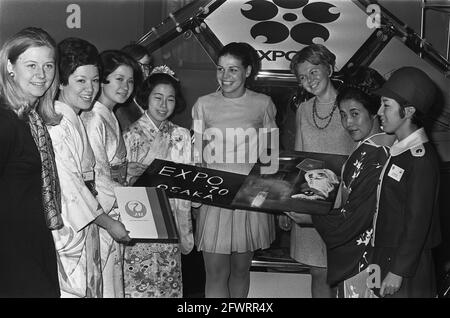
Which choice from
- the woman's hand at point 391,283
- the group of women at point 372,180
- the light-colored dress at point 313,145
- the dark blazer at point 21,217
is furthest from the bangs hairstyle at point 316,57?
the dark blazer at point 21,217

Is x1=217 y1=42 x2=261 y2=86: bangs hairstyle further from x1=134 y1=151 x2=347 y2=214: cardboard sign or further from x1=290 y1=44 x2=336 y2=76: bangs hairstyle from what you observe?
x1=134 y1=151 x2=347 y2=214: cardboard sign

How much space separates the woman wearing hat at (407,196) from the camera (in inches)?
66.3

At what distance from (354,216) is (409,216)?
22 cm

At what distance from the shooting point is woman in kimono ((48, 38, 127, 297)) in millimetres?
1769

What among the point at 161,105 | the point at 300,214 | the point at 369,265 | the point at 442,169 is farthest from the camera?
the point at 442,169

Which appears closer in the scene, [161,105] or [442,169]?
[161,105]

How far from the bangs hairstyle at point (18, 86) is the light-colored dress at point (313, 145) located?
2.68 feet

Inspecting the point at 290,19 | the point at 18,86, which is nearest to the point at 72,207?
the point at 18,86

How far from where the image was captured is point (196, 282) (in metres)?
2.51

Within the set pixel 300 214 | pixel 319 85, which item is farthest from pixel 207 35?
pixel 300 214

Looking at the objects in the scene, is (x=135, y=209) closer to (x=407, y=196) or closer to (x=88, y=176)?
(x=88, y=176)

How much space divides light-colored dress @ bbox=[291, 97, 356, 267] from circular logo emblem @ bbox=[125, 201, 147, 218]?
1.87 ft

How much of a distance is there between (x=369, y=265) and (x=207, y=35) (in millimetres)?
1088

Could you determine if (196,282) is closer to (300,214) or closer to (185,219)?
(185,219)
